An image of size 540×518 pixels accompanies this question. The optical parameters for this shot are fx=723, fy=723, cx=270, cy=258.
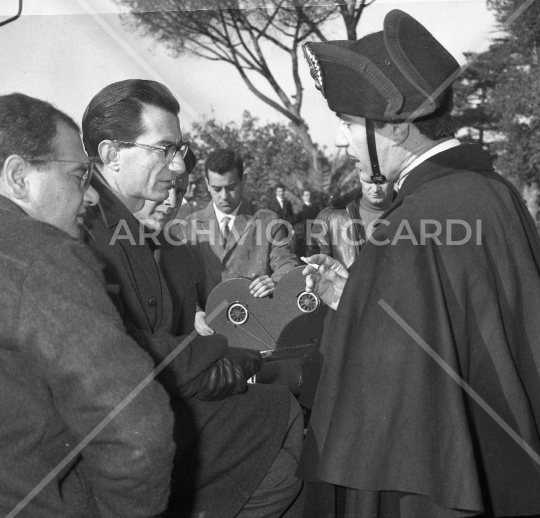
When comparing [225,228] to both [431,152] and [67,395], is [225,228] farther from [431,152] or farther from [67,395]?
[67,395]

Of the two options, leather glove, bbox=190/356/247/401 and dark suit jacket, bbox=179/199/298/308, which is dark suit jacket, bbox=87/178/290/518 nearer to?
leather glove, bbox=190/356/247/401

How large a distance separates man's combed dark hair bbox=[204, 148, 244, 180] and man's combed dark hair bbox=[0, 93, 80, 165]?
265cm

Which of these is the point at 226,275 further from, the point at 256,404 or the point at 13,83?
the point at 256,404

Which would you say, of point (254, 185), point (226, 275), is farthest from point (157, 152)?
point (254, 185)

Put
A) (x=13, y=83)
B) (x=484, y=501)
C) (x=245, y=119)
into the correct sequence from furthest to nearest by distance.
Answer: (x=245, y=119) → (x=13, y=83) → (x=484, y=501)

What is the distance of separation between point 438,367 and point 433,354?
4 cm

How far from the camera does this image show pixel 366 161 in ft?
7.12

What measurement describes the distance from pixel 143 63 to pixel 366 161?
1363 mm

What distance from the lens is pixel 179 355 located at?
74.3 inches

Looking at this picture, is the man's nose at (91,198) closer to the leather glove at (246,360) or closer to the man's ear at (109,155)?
the man's ear at (109,155)

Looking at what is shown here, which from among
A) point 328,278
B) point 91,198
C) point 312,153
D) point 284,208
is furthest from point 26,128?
point 284,208

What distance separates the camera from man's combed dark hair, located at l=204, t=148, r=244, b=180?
4199 millimetres

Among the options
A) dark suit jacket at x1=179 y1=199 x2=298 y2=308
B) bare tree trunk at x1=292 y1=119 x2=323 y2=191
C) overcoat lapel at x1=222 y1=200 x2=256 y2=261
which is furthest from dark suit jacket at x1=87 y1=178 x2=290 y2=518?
bare tree trunk at x1=292 y1=119 x2=323 y2=191

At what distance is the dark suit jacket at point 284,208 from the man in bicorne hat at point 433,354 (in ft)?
13.7
